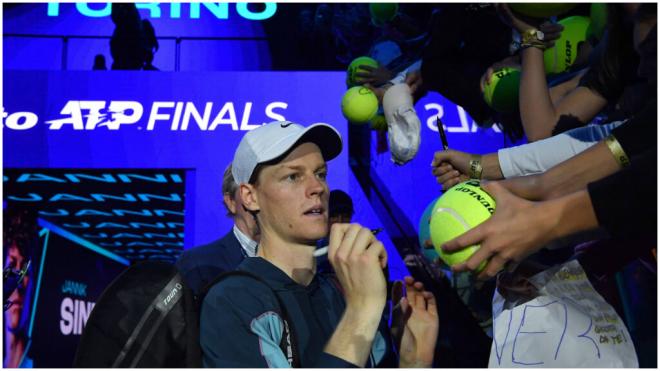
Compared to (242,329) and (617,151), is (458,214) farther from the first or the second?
(242,329)

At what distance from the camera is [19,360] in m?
6.01

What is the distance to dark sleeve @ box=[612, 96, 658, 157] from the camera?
1.96 m

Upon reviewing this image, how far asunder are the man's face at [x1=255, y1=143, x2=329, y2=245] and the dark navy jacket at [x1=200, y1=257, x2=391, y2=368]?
14 centimetres

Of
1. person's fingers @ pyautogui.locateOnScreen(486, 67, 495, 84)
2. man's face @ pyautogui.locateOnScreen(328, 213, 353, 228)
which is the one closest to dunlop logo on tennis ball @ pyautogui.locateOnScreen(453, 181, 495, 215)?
person's fingers @ pyautogui.locateOnScreen(486, 67, 495, 84)

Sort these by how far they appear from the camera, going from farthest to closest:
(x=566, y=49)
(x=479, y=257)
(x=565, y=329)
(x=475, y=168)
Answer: (x=566, y=49) → (x=475, y=168) → (x=565, y=329) → (x=479, y=257)

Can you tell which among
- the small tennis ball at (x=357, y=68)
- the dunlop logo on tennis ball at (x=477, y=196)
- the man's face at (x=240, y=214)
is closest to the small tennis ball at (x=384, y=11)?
the small tennis ball at (x=357, y=68)

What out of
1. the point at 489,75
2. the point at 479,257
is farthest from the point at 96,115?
the point at 479,257

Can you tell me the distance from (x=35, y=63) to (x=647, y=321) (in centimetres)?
679

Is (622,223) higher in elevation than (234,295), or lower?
higher

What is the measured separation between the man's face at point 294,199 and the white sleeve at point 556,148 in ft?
2.28

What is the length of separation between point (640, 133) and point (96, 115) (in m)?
4.29

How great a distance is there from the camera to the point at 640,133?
1.99 metres

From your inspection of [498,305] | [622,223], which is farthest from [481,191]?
[498,305]

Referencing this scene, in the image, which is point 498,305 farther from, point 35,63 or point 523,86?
point 35,63
